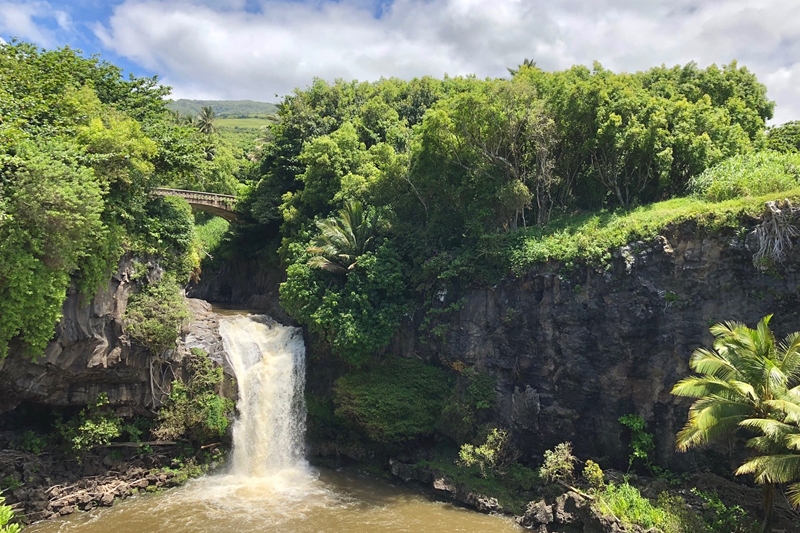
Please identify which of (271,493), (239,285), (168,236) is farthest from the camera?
(239,285)

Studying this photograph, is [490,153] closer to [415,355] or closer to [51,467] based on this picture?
[415,355]

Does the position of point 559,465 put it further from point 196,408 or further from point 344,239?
point 196,408

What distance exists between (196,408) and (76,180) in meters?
8.89

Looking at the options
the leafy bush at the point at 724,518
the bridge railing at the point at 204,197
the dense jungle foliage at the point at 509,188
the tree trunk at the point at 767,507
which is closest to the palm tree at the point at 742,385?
the tree trunk at the point at 767,507

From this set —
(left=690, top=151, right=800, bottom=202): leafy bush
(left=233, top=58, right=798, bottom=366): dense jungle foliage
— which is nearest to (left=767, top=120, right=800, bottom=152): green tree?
(left=233, top=58, right=798, bottom=366): dense jungle foliage

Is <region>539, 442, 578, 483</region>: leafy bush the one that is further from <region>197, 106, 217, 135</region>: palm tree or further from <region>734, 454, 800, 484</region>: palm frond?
<region>197, 106, 217, 135</region>: palm tree

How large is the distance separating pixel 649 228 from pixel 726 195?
9.65 ft

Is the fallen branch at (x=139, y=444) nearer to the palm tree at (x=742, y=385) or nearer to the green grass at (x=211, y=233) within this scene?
the palm tree at (x=742, y=385)

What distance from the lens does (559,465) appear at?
1742cm

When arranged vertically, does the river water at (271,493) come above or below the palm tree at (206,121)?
below

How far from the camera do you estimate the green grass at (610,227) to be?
53.7 ft

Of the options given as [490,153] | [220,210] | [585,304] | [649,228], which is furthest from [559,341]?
[220,210]

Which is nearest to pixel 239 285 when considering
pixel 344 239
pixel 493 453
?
pixel 344 239

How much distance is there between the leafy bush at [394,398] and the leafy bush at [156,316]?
658 centimetres
